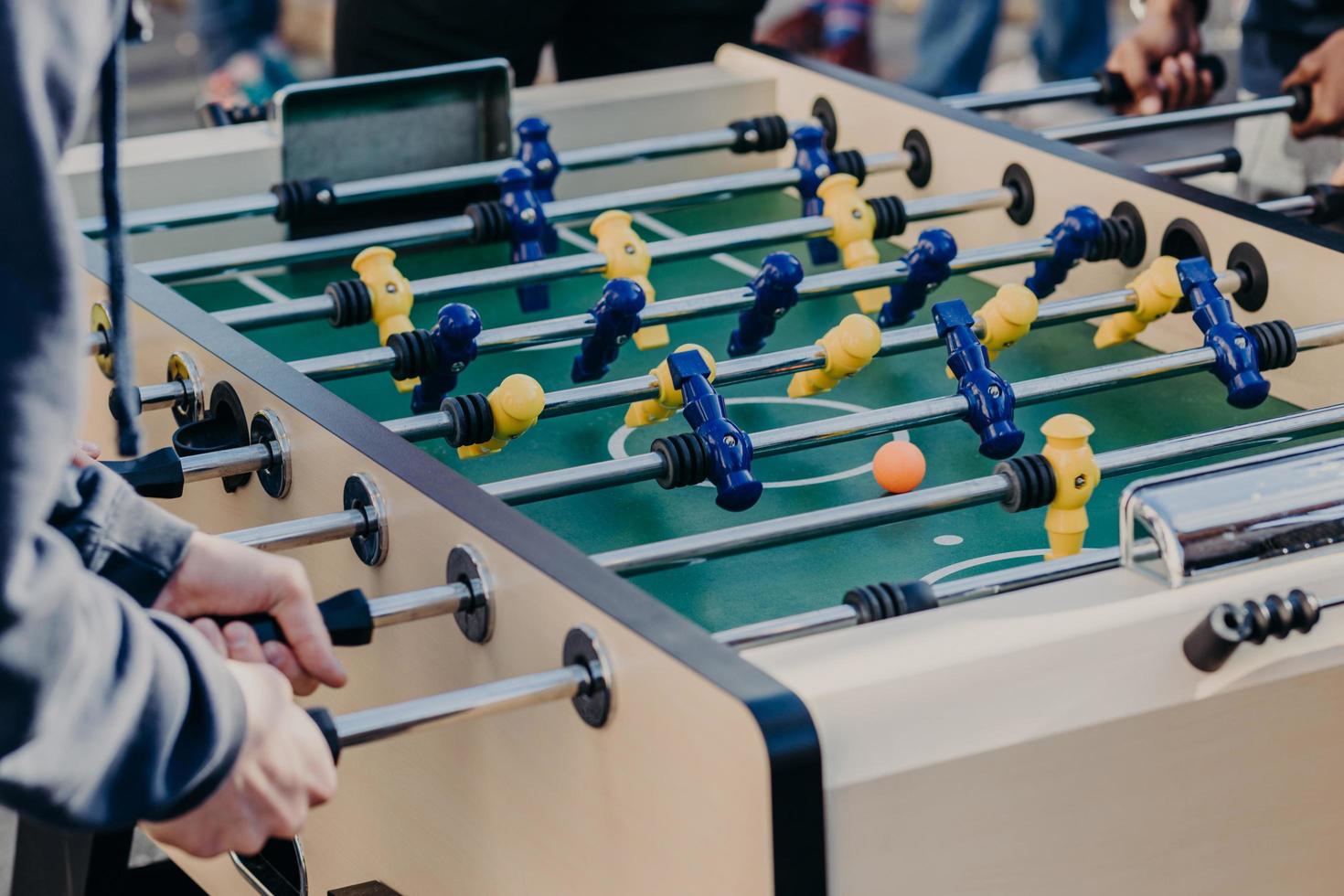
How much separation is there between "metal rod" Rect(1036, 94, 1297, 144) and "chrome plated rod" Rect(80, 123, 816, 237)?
0.82ft

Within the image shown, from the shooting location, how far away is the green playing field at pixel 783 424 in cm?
146

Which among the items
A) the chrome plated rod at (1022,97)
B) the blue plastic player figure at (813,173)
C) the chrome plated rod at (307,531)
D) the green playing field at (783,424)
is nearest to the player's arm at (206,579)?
the chrome plated rod at (307,531)

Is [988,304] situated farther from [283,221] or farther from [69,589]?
[69,589]

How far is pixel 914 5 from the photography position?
Answer: 7.58m

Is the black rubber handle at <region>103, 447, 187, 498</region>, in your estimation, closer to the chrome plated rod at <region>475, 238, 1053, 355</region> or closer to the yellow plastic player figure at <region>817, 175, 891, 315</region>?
the chrome plated rod at <region>475, 238, 1053, 355</region>

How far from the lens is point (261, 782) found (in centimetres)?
99

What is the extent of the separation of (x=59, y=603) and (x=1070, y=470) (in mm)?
761

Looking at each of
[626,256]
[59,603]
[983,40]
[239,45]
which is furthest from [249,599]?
[239,45]

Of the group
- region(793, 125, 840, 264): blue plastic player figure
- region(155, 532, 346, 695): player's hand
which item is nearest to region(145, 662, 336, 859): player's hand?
region(155, 532, 346, 695): player's hand

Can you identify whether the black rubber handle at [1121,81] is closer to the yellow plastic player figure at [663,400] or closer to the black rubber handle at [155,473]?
the yellow plastic player figure at [663,400]

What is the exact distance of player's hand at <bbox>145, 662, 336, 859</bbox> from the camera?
99cm

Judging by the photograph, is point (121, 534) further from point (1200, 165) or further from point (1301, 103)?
point (1301, 103)

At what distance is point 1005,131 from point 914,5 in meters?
5.69

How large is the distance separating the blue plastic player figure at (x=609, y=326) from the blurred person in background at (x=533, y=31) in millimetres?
1103
